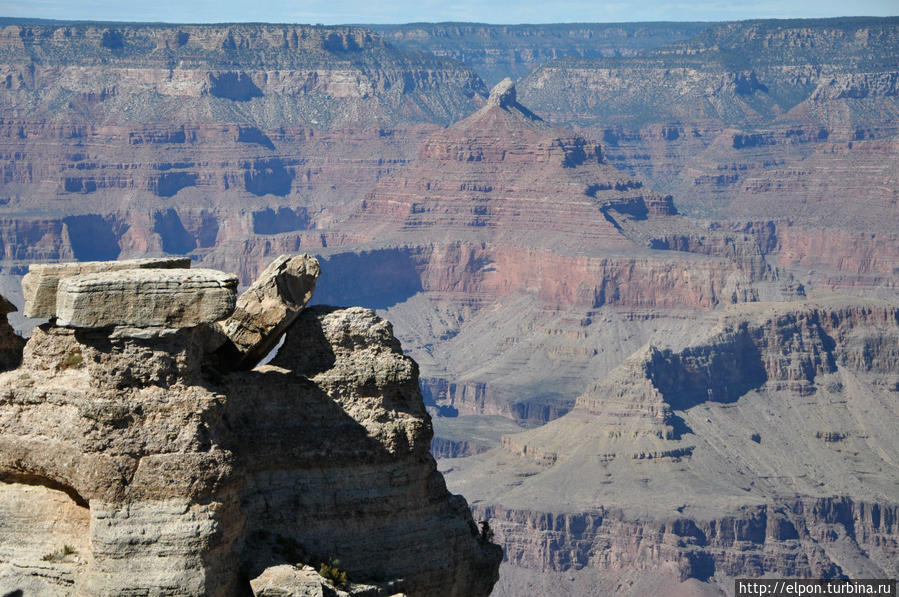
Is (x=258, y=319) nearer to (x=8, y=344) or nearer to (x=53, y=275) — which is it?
(x=53, y=275)

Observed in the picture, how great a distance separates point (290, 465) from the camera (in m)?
25.1

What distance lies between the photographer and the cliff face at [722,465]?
416 feet

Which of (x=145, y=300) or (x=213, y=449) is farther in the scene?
(x=213, y=449)

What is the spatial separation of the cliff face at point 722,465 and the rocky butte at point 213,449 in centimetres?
9600

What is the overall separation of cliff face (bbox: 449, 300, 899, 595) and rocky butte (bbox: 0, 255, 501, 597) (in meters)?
96.0

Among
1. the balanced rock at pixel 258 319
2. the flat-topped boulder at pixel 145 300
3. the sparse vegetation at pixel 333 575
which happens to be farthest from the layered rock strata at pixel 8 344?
the sparse vegetation at pixel 333 575

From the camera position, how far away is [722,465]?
141250mm

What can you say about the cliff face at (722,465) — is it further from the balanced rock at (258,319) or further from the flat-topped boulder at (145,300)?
the flat-topped boulder at (145,300)

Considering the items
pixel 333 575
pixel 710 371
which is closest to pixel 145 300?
pixel 333 575

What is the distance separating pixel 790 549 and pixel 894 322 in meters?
45.5

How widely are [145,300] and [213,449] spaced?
2.07 metres

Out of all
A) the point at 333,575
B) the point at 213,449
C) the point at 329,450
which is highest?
the point at 213,449

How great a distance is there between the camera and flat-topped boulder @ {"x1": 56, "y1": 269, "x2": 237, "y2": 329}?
72.4 ft

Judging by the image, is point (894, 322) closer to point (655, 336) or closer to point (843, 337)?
point (843, 337)
